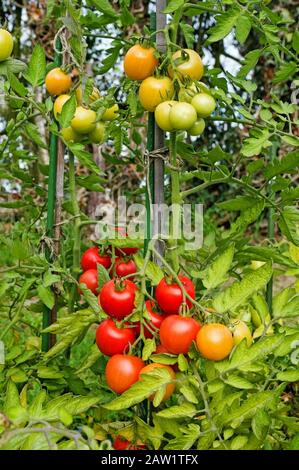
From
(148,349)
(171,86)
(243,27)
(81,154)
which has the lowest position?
(148,349)

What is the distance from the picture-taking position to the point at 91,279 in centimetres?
117

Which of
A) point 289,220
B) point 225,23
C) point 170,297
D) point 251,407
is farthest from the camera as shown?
point 289,220

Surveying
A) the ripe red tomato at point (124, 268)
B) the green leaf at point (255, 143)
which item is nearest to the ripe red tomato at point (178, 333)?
the ripe red tomato at point (124, 268)

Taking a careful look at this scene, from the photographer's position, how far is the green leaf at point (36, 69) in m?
1.15

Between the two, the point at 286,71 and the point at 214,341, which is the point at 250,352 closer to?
the point at 214,341

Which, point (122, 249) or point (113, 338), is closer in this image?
point (113, 338)

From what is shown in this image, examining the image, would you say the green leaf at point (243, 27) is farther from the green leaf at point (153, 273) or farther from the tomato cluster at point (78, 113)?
the green leaf at point (153, 273)

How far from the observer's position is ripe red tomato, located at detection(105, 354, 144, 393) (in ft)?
3.09

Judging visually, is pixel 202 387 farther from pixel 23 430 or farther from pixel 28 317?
pixel 28 317

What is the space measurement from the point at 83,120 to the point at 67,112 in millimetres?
78

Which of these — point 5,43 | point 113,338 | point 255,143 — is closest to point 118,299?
point 113,338

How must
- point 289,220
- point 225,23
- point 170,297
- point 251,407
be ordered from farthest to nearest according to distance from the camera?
point 289,220, point 225,23, point 170,297, point 251,407

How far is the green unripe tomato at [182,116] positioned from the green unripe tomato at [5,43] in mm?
334

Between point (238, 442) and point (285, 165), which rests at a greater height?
point (285, 165)
